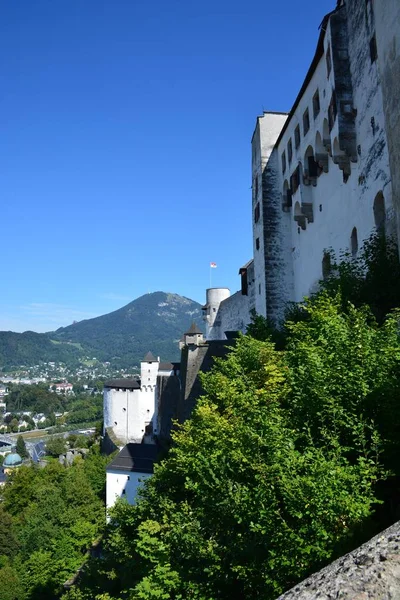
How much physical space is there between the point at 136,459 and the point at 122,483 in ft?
7.30

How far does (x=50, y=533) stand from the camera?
38844mm

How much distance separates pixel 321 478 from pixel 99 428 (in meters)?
73.7

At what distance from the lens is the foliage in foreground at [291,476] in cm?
705

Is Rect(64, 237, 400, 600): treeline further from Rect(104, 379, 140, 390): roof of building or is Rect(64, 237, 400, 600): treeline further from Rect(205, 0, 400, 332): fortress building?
Rect(104, 379, 140, 390): roof of building

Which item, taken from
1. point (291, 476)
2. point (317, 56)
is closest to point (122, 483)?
point (317, 56)

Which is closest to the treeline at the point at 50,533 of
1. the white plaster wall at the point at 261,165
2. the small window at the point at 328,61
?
the white plaster wall at the point at 261,165

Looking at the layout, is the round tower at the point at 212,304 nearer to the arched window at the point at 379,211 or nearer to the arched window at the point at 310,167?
the arched window at the point at 310,167

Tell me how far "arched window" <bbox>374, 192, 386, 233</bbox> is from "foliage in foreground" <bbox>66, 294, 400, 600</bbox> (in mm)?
4539

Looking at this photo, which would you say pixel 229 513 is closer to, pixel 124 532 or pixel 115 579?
pixel 124 532

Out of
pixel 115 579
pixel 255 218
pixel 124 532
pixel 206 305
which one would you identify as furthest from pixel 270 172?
pixel 206 305

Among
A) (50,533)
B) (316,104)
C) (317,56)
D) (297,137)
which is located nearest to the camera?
(317,56)

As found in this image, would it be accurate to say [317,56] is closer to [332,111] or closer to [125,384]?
[332,111]

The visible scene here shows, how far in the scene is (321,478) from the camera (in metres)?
7.06

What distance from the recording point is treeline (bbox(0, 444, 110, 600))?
35.8 meters
